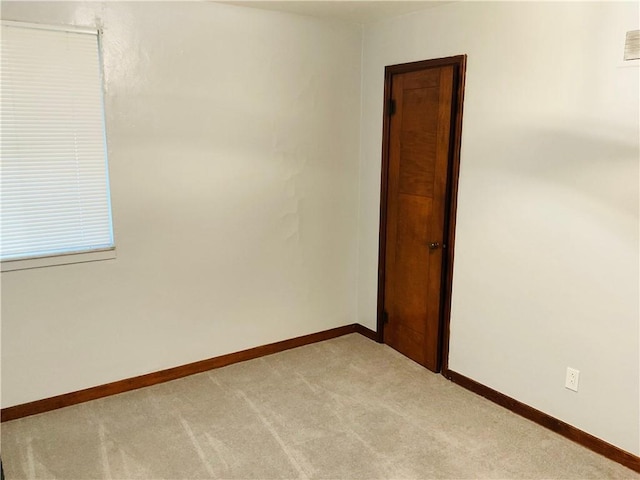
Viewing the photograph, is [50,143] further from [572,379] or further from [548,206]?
[572,379]

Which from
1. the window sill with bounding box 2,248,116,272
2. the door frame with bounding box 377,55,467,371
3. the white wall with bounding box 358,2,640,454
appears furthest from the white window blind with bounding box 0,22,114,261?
the white wall with bounding box 358,2,640,454

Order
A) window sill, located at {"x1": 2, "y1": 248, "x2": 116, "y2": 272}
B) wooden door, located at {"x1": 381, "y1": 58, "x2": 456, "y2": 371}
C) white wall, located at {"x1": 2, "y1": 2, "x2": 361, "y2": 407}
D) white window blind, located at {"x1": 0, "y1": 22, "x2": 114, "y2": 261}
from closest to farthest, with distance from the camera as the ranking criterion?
white window blind, located at {"x1": 0, "y1": 22, "x2": 114, "y2": 261}, window sill, located at {"x1": 2, "y1": 248, "x2": 116, "y2": 272}, white wall, located at {"x1": 2, "y1": 2, "x2": 361, "y2": 407}, wooden door, located at {"x1": 381, "y1": 58, "x2": 456, "y2": 371}

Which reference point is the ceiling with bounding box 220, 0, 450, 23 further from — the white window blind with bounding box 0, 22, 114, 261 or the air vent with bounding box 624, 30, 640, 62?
the air vent with bounding box 624, 30, 640, 62

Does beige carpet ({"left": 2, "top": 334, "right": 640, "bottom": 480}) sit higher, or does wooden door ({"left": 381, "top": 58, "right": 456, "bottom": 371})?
wooden door ({"left": 381, "top": 58, "right": 456, "bottom": 371})

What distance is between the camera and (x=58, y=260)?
280cm

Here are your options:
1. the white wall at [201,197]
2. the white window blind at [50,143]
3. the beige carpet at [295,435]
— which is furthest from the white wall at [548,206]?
the white window blind at [50,143]

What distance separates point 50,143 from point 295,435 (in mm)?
2030

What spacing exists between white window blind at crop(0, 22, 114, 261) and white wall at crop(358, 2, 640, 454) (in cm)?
200

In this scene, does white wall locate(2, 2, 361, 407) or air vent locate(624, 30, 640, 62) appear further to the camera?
white wall locate(2, 2, 361, 407)

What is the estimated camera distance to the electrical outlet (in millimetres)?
2589

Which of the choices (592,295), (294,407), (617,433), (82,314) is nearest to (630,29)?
(592,295)

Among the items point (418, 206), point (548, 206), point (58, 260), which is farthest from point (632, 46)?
point (58, 260)

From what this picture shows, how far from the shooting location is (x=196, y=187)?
3.16 meters

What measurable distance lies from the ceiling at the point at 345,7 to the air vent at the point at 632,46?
3.66ft
